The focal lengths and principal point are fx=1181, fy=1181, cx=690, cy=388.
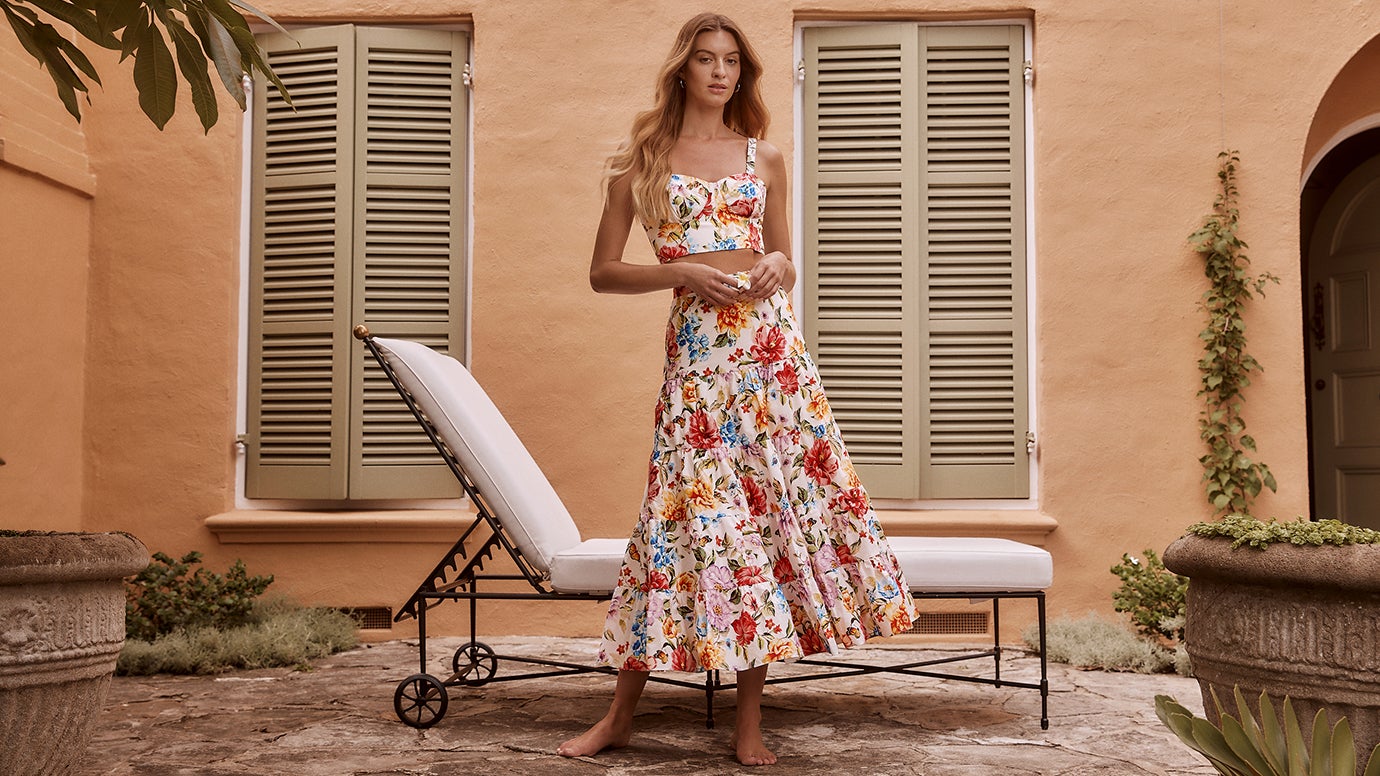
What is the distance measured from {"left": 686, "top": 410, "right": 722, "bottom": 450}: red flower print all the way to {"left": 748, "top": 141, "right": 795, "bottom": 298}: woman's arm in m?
0.34

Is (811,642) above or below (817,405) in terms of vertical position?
below

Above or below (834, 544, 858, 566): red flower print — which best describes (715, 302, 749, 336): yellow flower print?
above

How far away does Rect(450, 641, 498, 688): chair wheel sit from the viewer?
12.3 feet

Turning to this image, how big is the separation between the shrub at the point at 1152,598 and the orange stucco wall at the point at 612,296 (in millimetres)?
234

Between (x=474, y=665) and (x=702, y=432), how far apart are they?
4.70ft

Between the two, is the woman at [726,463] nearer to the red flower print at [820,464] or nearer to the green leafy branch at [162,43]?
the red flower print at [820,464]

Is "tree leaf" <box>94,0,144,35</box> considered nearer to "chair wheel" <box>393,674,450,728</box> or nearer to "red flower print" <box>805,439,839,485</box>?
"red flower print" <box>805,439,839,485</box>

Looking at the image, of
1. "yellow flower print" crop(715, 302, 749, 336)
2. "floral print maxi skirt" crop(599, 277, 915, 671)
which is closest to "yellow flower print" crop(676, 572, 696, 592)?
"floral print maxi skirt" crop(599, 277, 915, 671)

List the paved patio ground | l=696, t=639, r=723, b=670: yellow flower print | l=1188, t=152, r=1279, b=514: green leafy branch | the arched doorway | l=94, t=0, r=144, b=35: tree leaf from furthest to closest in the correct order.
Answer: the arched doorway, l=1188, t=152, r=1279, b=514: green leafy branch, the paved patio ground, l=696, t=639, r=723, b=670: yellow flower print, l=94, t=0, r=144, b=35: tree leaf

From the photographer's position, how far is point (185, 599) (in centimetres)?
486

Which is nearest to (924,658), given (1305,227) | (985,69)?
(985,69)

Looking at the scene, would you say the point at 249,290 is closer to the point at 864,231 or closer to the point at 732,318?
the point at 864,231

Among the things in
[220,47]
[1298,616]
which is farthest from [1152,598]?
[220,47]

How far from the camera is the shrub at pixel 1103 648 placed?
4473mm
